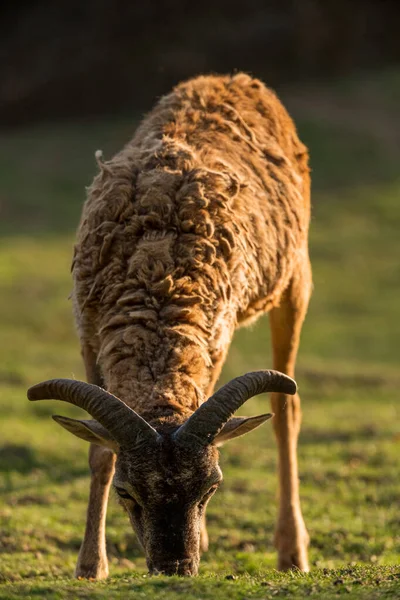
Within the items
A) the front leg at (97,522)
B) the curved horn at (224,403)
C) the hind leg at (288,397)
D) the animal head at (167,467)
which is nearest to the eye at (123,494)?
the animal head at (167,467)

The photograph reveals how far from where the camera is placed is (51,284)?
28.4 m

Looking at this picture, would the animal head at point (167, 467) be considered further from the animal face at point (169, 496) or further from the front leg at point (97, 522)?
the front leg at point (97, 522)

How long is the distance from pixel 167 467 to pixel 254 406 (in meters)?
10.4

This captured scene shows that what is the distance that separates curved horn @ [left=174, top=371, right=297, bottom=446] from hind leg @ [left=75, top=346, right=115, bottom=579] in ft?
5.97

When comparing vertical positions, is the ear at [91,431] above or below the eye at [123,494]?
above

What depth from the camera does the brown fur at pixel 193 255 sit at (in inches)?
322

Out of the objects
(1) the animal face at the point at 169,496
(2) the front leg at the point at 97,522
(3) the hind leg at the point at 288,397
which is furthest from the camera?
(3) the hind leg at the point at 288,397

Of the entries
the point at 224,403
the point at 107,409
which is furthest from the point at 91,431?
the point at 224,403

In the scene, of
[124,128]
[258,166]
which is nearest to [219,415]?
[258,166]

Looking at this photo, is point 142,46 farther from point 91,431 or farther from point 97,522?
point 91,431

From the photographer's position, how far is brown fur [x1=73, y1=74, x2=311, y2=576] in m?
8.19

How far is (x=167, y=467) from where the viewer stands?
7309 millimetres

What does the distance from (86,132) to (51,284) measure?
1451 cm

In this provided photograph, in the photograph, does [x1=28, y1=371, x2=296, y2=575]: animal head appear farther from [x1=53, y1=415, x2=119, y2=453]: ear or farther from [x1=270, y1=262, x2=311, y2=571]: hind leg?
[x1=270, y1=262, x2=311, y2=571]: hind leg
